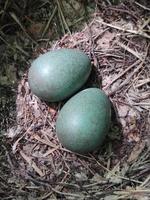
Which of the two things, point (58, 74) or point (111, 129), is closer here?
point (58, 74)

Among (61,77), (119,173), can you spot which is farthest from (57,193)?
(61,77)

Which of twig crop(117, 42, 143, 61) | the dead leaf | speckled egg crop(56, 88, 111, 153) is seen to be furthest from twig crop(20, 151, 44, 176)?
twig crop(117, 42, 143, 61)

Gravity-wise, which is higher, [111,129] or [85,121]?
[85,121]

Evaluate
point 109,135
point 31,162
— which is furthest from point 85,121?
point 31,162

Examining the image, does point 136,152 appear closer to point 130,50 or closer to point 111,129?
point 111,129

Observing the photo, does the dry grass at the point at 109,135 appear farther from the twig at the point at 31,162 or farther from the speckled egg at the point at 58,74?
the speckled egg at the point at 58,74

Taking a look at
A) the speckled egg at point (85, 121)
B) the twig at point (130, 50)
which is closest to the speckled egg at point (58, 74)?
the speckled egg at point (85, 121)

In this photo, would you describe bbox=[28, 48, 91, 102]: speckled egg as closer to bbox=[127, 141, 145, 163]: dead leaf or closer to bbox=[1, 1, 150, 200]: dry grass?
bbox=[1, 1, 150, 200]: dry grass
